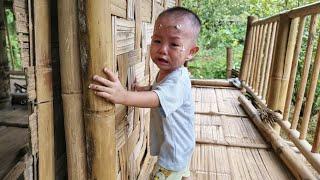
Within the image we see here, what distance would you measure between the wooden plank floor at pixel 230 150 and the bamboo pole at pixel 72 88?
129 centimetres

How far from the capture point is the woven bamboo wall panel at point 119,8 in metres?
1.20

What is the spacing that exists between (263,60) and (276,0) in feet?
15.3

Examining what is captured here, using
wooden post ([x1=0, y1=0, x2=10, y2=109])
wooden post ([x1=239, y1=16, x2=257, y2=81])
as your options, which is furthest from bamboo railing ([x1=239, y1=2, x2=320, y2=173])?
wooden post ([x1=0, y1=0, x2=10, y2=109])

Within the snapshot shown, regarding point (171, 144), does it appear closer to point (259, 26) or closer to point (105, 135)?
point (105, 135)

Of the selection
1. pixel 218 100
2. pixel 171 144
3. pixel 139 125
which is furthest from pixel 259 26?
pixel 171 144

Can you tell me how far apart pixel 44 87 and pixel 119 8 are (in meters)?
0.53

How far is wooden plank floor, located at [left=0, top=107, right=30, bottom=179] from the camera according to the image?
2032mm

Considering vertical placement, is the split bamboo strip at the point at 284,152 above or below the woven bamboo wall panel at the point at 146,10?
below

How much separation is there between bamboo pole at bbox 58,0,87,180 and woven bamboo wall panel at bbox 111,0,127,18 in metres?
0.28

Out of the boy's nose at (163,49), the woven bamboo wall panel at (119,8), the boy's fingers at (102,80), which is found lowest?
the boy's fingers at (102,80)

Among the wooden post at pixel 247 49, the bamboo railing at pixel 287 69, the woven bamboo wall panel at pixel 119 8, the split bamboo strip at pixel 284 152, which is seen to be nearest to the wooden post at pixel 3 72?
the woven bamboo wall panel at pixel 119 8

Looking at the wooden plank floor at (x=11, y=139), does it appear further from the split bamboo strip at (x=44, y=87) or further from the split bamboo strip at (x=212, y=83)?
the split bamboo strip at (x=212, y=83)

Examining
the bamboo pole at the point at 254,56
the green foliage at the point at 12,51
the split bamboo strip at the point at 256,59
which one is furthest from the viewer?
the green foliage at the point at 12,51

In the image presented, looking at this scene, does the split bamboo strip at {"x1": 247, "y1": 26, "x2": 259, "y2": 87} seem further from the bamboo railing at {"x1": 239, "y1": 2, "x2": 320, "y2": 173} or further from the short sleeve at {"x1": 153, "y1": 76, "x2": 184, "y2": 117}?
the short sleeve at {"x1": 153, "y1": 76, "x2": 184, "y2": 117}
